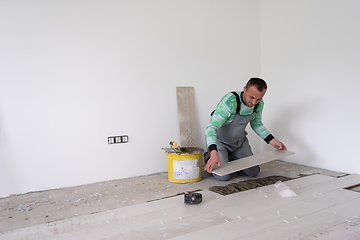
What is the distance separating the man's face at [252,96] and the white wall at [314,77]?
3.75ft

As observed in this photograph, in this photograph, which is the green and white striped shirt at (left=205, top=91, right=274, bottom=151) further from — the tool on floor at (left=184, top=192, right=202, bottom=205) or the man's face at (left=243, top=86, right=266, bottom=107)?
the tool on floor at (left=184, top=192, right=202, bottom=205)

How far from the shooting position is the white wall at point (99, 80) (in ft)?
8.61

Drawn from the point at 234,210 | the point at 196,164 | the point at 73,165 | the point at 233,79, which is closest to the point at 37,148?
the point at 73,165

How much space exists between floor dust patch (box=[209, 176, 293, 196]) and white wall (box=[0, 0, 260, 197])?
3.30 feet

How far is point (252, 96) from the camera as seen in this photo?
254 centimetres

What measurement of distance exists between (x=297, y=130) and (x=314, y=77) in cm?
70

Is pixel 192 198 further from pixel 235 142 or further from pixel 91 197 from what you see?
pixel 235 142

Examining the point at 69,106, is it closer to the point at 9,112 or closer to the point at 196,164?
the point at 9,112

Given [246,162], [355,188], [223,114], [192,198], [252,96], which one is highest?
[252,96]

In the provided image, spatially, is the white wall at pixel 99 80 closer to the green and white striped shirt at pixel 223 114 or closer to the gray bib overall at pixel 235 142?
the gray bib overall at pixel 235 142

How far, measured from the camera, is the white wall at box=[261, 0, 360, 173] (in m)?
2.96

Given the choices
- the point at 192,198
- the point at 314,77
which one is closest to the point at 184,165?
the point at 192,198

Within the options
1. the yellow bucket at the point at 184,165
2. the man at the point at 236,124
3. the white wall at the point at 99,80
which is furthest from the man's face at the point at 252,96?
the white wall at the point at 99,80

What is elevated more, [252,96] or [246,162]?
[252,96]
